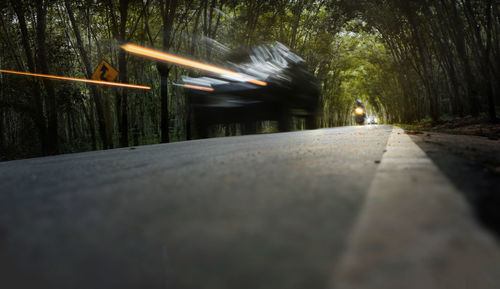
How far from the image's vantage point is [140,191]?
1.24 m

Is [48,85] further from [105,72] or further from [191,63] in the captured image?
[191,63]

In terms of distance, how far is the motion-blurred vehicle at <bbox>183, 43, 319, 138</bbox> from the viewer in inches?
300

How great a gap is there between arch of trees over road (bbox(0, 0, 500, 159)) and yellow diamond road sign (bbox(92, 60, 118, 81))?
1.70 meters

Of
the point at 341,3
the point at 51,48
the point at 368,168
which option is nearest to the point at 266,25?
the point at 341,3

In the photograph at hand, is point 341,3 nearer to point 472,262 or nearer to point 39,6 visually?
point 39,6

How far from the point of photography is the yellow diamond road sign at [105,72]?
8.16 metres

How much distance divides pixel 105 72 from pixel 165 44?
2879mm

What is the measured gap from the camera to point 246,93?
298 inches

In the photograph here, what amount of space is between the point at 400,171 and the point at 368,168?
0.16m

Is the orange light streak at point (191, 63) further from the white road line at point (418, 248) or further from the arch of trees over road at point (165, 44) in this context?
the white road line at point (418, 248)

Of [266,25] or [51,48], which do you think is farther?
[266,25]

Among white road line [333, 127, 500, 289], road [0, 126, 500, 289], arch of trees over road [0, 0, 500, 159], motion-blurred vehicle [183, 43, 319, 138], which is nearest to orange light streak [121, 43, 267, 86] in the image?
motion-blurred vehicle [183, 43, 319, 138]

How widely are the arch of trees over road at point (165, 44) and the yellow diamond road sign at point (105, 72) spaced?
170 centimetres

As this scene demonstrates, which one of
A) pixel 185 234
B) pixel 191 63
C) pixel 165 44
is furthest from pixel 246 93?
pixel 185 234
